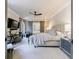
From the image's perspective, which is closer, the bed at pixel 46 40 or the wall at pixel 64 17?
the wall at pixel 64 17

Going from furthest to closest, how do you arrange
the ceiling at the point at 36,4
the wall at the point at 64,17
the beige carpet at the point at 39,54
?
the wall at the point at 64,17, the ceiling at the point at 36,4, the beige carpet at the point at 39,54

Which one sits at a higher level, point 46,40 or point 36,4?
point 36,4

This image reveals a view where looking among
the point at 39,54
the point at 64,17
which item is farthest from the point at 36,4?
the point at 39,54

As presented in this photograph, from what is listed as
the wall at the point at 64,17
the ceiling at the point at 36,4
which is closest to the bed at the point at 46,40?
the wall at the point at 64,17

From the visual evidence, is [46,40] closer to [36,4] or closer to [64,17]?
[64,17]

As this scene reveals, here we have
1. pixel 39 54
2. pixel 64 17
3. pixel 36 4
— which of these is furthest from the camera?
pixel 64 17

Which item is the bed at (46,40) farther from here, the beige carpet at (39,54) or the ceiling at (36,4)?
the ceiling at (36,4)

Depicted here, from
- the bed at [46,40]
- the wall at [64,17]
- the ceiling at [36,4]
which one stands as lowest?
the bed at [46,40]

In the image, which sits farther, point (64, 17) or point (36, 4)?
point (64, 17)

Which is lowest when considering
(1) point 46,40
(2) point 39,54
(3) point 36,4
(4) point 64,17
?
(2) point 39,54

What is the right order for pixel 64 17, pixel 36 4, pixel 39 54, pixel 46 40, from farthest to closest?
pixel 64 17 → pixel 46 40 → pixel 36 4 → pixel 39 54

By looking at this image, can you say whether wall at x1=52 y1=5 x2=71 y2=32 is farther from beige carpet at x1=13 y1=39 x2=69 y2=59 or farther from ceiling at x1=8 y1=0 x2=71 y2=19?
beige carpet at x1=13 y1=39 x2=69 y2=59
